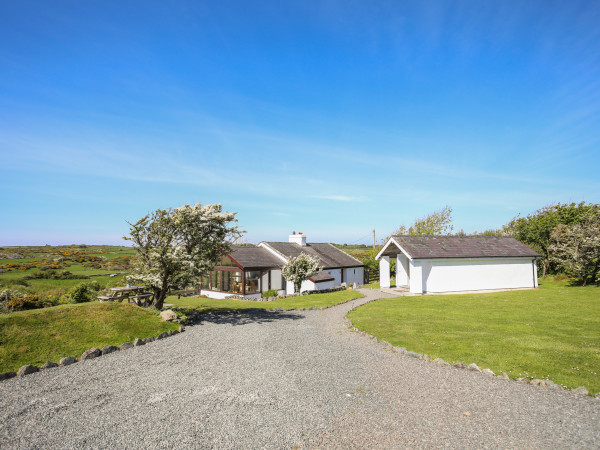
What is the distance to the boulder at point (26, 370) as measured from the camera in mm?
9258

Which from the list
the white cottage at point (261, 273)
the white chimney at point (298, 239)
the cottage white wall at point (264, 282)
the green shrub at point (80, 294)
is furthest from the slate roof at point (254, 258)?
the green shrub at point (80, 294)

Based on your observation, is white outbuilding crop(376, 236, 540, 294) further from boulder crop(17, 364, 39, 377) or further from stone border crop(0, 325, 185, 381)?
boulder crop(17, 364, 39, 377)

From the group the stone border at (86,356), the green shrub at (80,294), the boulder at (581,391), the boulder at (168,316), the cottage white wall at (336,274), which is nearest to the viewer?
the boulder at (581,391)

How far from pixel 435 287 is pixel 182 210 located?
23183 mm

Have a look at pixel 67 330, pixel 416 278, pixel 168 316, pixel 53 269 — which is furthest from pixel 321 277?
pixel 53 269

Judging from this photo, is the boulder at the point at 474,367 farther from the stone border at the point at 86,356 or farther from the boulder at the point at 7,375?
the boulder at the point at 7,375

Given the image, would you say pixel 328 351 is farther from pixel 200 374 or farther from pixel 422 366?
pixel 200 374

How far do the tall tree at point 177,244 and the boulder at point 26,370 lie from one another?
676 centimetres

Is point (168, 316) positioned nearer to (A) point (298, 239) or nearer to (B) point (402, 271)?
(B) point (402, 271)

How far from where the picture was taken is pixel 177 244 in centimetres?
1691

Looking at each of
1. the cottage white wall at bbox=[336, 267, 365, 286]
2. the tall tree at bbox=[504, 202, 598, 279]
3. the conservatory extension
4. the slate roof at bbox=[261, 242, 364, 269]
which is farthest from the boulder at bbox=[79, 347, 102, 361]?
the tall tree at bbox=[504, 202, 598, 279]

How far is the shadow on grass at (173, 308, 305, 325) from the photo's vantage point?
17453 mm

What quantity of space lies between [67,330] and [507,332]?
17822 mm

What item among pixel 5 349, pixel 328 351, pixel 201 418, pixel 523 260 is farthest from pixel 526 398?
pixel 523 260
